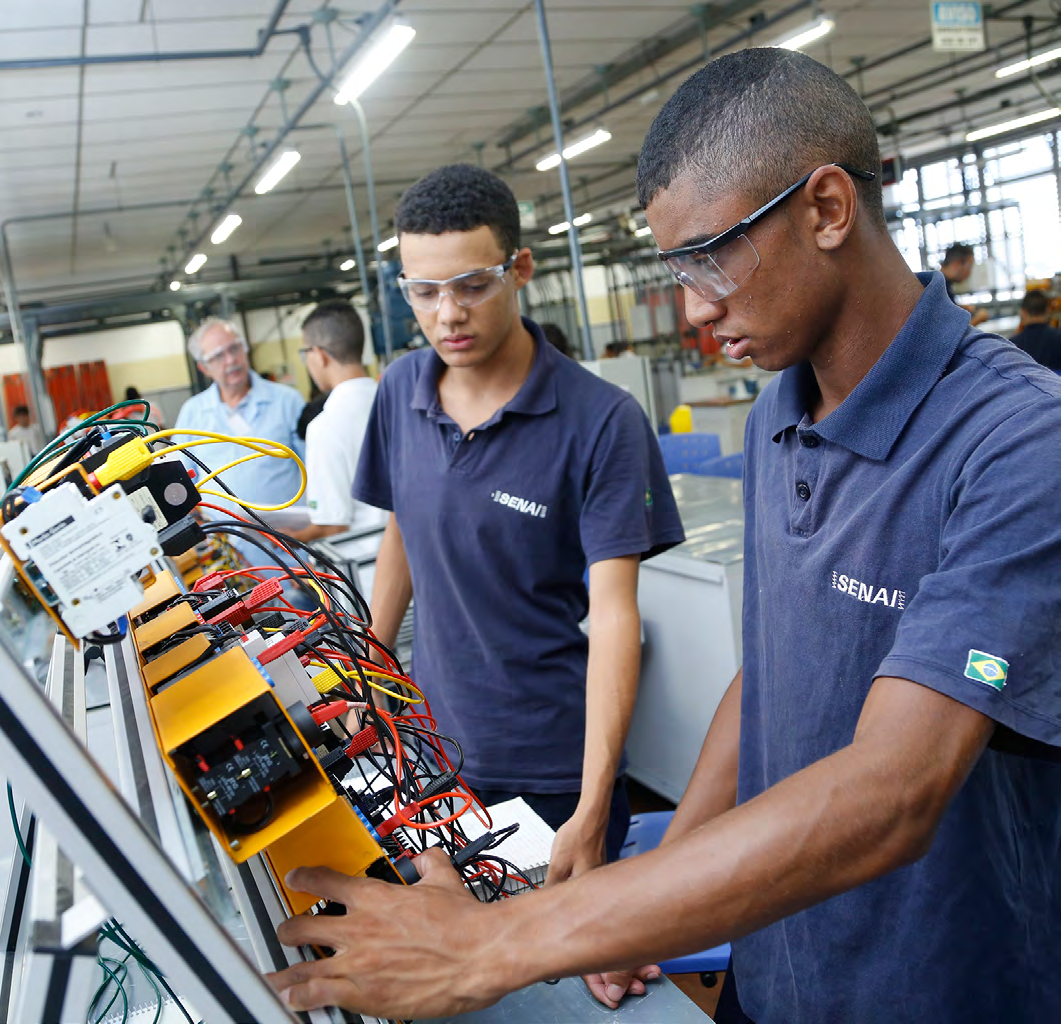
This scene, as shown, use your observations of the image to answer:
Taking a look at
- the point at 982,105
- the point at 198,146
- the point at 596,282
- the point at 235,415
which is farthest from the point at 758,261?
the point at 596,282

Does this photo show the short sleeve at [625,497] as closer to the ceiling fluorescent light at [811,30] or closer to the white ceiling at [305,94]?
the ceiling fluorescent light at [811,30]

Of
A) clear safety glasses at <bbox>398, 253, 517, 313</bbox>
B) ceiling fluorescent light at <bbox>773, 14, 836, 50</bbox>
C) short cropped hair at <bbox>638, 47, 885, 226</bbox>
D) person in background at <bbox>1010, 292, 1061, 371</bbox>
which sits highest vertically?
ceiling fluorescent light at <bbox>773, 14, 836, 50</bbox>

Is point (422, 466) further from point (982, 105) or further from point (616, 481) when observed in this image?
point (982, 105)

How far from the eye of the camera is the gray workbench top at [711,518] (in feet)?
9.41

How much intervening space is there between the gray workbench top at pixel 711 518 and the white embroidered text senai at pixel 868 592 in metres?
1.52

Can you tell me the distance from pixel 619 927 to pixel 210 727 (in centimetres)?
32

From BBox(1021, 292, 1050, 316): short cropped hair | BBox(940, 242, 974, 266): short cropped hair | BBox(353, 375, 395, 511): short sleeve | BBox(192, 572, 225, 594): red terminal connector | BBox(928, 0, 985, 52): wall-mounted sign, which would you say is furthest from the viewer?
BBox(940, 242, 974, 266): short cropped hair

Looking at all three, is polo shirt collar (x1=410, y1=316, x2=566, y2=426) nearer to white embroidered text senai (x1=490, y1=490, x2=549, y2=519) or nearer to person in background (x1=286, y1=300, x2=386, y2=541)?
white embroidered text senai (x1=490, y1=490, x2=549, y2=519)

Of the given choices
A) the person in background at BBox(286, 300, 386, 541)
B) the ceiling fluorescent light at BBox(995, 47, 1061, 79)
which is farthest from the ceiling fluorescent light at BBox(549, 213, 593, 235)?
the person in background at BBox(286, 300, 386, 541)

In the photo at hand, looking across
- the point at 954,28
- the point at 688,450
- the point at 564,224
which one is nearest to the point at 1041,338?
the point at 954,28

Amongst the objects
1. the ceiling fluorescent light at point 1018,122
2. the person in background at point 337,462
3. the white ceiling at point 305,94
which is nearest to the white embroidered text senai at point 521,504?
the person in background at point 337,462

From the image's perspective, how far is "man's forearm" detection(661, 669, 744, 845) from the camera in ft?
3.97

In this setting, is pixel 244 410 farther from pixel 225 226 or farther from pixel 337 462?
pixel 225 226

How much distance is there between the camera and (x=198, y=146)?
7934 mm
